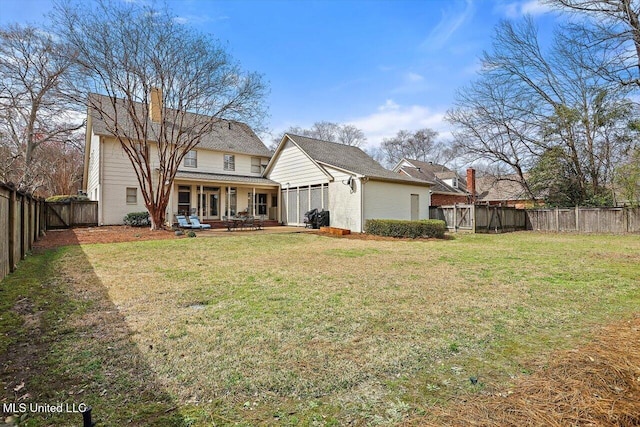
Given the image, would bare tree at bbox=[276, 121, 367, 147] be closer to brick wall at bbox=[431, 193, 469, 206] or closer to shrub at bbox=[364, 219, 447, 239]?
brick wall at bbox=[431, 193, 469, 206]

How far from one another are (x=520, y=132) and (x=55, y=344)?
27.4 m

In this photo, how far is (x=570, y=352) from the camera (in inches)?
119

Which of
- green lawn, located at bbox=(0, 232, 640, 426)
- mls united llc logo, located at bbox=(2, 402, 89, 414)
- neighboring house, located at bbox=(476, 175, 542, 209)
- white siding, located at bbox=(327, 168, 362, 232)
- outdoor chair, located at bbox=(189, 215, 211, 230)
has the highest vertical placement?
neighboring house, located at bbox=(476, 175, 542, 209)

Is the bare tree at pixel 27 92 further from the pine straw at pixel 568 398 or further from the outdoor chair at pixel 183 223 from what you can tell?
the pine straw at pixel 568 398

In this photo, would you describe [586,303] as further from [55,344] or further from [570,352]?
[55,344]

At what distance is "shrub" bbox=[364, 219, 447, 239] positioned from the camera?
571 inches

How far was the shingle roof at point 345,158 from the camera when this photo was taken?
17938 mm

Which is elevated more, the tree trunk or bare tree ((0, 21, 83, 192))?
bare tree ((0, 21, 83, 192))

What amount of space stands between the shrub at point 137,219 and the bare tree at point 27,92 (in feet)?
19.5

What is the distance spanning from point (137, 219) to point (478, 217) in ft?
62.0

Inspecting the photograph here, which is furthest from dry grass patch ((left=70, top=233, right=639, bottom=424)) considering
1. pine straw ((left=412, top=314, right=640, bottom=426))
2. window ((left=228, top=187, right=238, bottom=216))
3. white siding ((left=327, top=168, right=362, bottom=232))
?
window ((left=228, top=187, right=238, bottom=216))

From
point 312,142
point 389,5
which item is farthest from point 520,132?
point 389,5

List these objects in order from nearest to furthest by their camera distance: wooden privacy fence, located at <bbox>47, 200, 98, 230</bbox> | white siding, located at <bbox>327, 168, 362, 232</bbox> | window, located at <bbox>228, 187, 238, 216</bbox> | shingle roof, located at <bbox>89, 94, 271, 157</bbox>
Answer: white siding, located at <bbox>327, 168, 362, 232</bbox> → wooden privacy fence, located at <bbox>47, 200, 98, 230</bbox> → shingle roof, located at <bbox>89, 94, 271, 157</bbox> → window, located at <bbox>228, 187, 238, 216</bbox>

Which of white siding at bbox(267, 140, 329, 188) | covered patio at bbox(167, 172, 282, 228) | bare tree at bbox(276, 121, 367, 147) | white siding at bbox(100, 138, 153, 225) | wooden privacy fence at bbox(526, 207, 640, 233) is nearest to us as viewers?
wooden privacy fence at bbox(526, 207, 640, 233)
